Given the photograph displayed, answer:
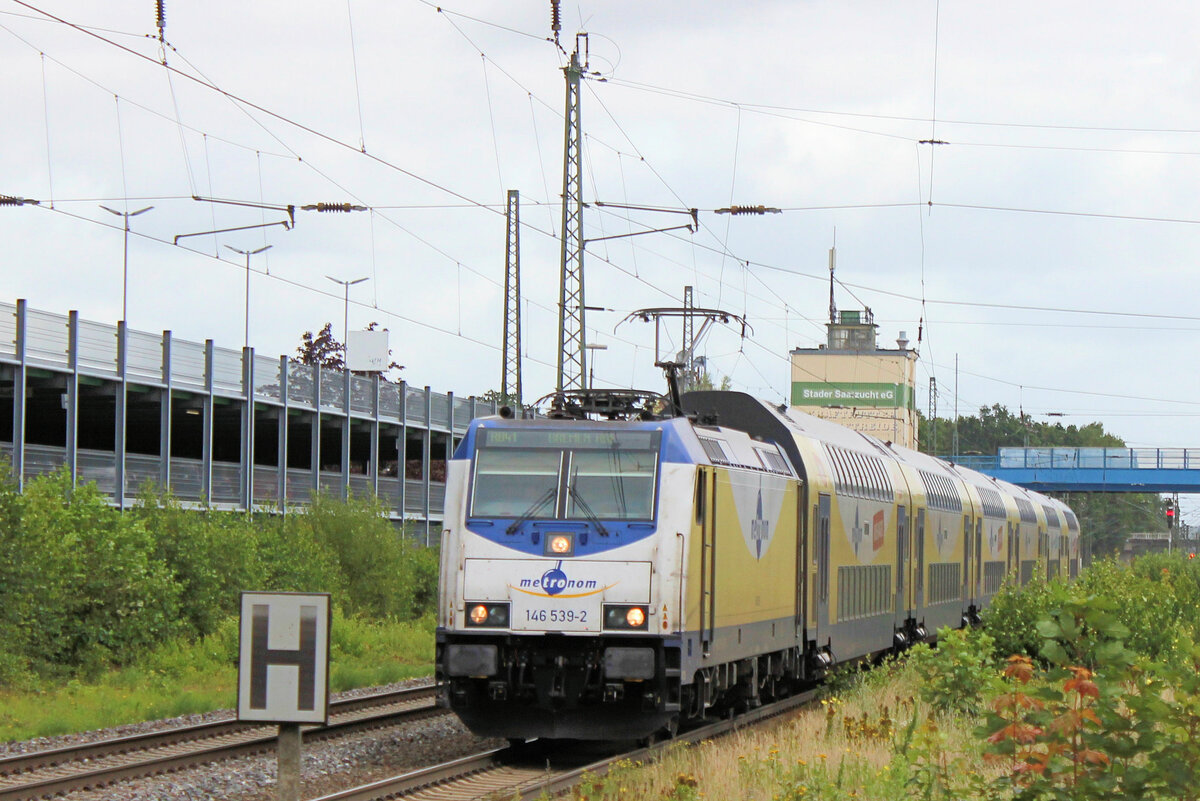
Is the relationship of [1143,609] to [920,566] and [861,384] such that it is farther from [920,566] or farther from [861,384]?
[861,384]

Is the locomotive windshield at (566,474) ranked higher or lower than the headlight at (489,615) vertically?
higher

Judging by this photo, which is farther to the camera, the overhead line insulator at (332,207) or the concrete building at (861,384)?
the concrete building at (861,384)

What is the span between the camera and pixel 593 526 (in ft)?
48.7

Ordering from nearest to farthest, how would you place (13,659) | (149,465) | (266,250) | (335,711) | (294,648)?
(294,648)
(335,711)
(13,659)
(149,465)
(266,250)

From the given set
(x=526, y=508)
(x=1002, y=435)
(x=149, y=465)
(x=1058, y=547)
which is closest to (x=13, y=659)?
(x=526, y=508)

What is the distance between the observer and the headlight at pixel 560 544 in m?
14.8

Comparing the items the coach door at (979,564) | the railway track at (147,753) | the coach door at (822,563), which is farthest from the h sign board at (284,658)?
the coach door at (979,564)

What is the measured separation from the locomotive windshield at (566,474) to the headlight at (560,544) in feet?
0.72

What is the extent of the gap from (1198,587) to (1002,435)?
132 meters

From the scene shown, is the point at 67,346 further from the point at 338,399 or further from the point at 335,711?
the point at 335,711

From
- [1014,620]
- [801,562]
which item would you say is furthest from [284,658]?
[1014,620]

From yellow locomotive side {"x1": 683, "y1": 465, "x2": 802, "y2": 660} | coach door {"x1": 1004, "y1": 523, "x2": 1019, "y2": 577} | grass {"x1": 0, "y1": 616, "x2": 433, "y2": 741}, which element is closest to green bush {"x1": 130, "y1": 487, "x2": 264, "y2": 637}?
grass {"x1": 0, "y1": 616, "x2": 433, "y2": 741}

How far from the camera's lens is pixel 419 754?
16047 millimetres

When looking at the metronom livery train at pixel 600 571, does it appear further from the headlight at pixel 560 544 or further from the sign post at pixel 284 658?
the sign post at pixel 284 658
